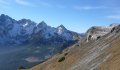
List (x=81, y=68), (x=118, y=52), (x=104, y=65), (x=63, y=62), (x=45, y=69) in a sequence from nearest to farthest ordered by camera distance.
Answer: (x=104, y=65)
(x=118, y=52)
(x=81, y=68)
(x=63, y=62)
(x=45, y=69)

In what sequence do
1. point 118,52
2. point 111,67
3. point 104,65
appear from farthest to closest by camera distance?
point 118,52, point 104,65, point 111,67

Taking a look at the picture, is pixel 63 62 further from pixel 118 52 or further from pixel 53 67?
pixel 118 52

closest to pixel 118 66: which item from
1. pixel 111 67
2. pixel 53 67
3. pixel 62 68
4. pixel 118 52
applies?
pixel 111 67

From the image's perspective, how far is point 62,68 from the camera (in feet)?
402

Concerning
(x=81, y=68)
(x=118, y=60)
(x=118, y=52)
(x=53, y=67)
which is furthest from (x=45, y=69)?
(x=118, y=60)

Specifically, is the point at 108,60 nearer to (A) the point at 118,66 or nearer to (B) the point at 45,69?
(A) the point at 118,66

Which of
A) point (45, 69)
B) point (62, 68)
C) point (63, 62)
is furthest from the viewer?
point (45, 69)

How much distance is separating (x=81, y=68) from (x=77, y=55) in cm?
3430

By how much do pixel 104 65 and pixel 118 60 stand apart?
580 centimetres

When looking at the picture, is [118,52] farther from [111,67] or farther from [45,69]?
[45,69]

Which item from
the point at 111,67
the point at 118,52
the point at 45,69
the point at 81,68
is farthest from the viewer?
the point at 45,69

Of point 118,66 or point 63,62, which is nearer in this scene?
point 118,66

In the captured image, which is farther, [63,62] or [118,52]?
[63,62]

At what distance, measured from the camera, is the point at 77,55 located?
128m
